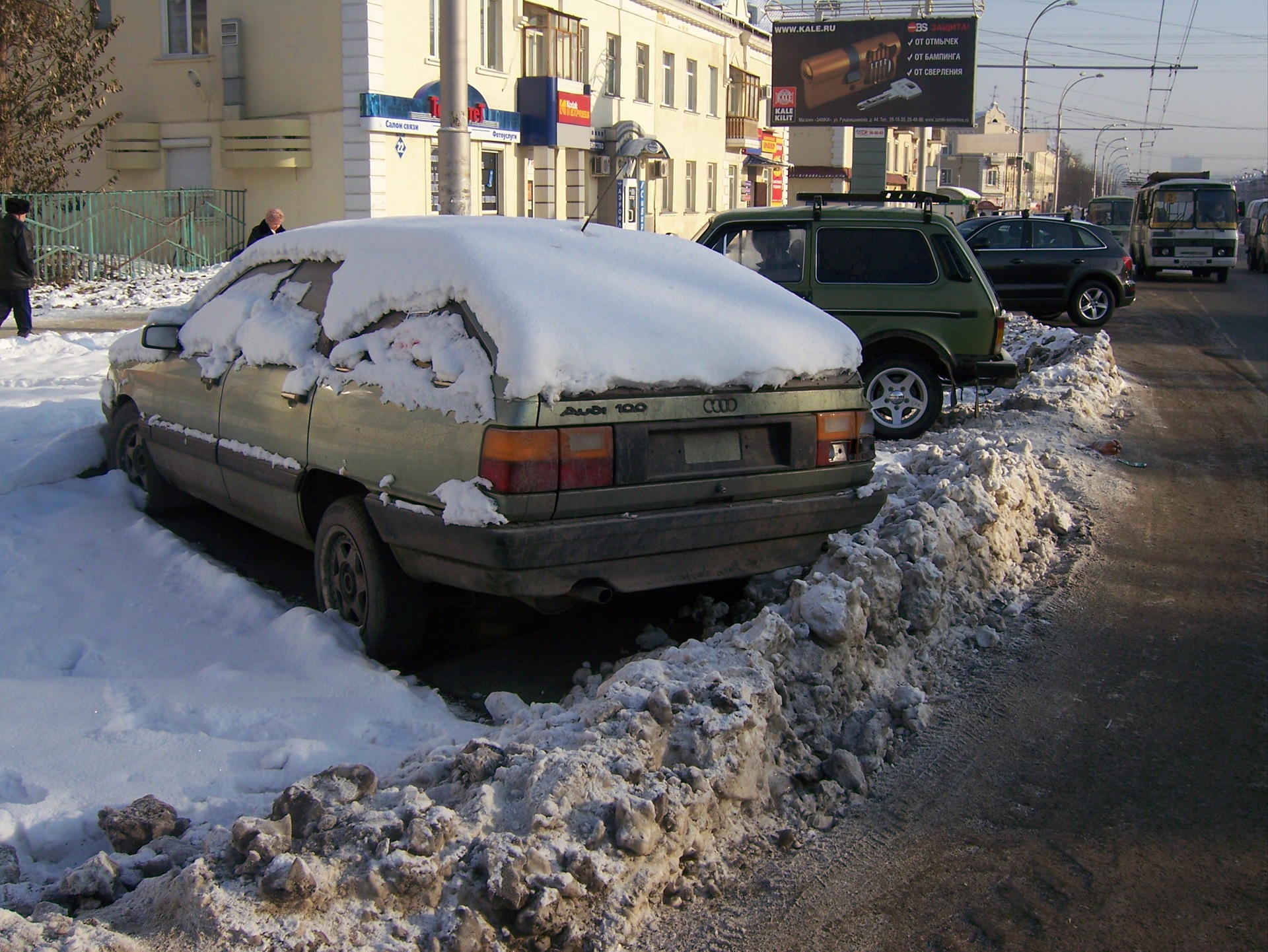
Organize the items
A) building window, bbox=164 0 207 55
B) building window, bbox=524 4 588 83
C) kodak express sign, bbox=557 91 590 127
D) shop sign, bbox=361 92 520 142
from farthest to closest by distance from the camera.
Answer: kodak express sign, bbox=557 91 590 127, building window, bbox=524 4 588 83, building window, bbox=164 0 207 55, shop sign, bbox=361 92 520 142

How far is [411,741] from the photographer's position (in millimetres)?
3863

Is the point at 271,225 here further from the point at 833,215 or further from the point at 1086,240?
the point at 1086,240

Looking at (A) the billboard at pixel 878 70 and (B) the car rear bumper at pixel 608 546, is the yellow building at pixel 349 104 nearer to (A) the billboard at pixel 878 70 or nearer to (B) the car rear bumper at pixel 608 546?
(A) the billboard at pixel 878 70

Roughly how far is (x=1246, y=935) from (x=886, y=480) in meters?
3.66

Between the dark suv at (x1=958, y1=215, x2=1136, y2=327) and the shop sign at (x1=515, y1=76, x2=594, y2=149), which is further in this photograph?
the shop sign at (x1=515, y1=76, x2=594, y2=149)

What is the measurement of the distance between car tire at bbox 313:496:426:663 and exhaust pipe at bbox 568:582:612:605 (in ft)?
2.30

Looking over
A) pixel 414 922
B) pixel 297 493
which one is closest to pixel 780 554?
pixel 297 493

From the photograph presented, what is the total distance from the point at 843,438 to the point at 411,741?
2.16 meters

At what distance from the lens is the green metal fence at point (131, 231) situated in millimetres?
19938

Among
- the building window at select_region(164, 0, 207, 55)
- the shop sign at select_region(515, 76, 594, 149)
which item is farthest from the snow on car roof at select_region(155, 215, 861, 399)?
the shop sign at select_region(515, 76, 594, 149)

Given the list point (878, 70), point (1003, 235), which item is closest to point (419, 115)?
point (1003, 235)

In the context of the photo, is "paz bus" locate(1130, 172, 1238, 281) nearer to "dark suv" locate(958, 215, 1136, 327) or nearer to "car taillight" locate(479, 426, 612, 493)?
"dark suv" locate(958, 215, 1136, 327)

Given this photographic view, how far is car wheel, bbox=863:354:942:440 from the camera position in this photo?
31.2ft

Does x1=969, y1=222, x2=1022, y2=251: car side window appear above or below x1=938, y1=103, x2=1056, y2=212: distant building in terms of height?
below
